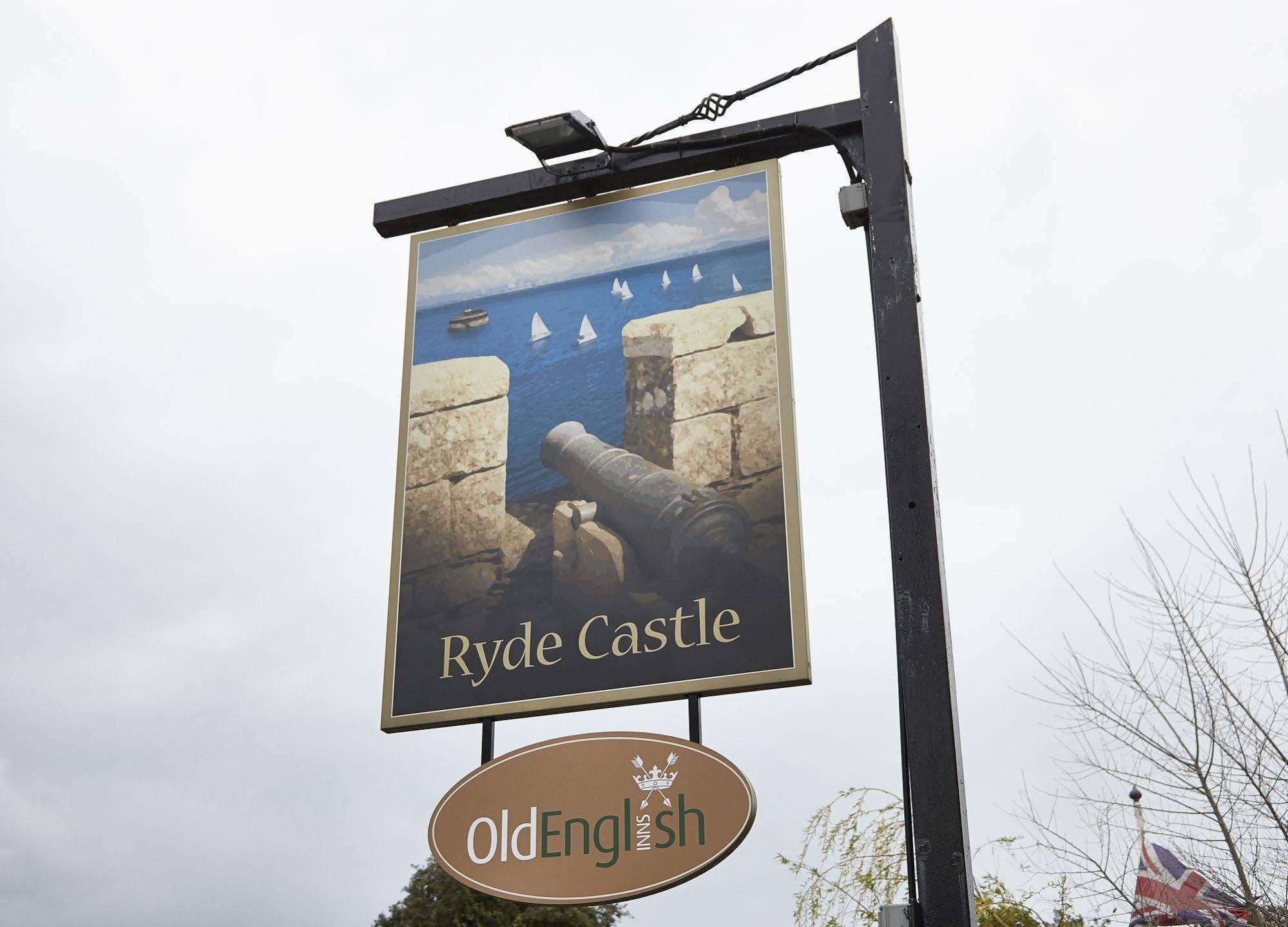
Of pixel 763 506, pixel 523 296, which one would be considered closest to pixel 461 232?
pixel 523 296

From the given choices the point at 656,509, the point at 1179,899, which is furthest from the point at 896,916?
the point at 1179,899

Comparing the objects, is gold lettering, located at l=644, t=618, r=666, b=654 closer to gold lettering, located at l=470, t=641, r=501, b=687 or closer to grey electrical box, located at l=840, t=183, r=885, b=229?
gold lettering, located at l=470, t=641, r=501, b=687

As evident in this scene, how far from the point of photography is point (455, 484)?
24.0 ft

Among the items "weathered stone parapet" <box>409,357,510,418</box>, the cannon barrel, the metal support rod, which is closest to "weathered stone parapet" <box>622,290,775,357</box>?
the cannon barrel

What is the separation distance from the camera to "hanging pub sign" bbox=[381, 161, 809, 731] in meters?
6.53

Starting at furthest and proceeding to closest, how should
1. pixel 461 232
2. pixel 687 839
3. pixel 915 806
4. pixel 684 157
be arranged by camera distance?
pixel 461 232 → pixel 684 157 → pixel 687 839 → pixel 915 806

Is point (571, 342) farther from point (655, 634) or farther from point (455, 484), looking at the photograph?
point (655, 634)

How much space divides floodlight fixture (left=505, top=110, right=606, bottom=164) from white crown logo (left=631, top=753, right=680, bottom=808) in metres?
3.27

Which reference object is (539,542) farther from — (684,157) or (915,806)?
(915,806)

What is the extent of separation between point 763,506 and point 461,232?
2.61 metres

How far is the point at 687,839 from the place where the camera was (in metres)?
5.91

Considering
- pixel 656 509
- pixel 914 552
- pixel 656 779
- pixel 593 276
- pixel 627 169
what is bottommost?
pixel 656 779

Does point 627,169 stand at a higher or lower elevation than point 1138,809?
higher

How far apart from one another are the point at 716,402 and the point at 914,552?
2221mm
